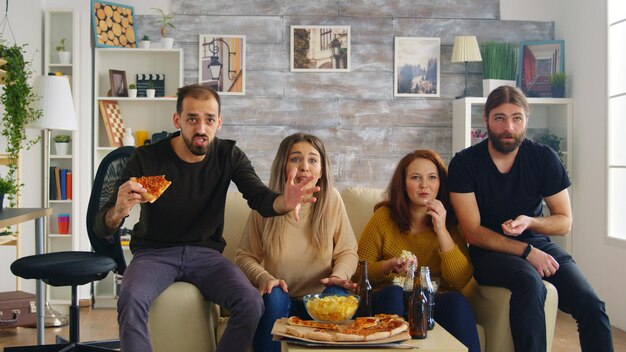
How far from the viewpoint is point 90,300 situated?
5.82 m

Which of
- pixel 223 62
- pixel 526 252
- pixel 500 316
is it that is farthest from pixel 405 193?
pixel 223 62

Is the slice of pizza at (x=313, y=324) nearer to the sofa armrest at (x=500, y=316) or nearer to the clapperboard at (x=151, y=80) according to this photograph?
the sofa armrest at (x=500, y=316)

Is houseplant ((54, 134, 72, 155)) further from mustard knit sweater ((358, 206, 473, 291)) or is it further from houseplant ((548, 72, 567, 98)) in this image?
houseplant ((548, 72, 567, 98))

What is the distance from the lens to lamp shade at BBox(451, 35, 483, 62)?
229 inches

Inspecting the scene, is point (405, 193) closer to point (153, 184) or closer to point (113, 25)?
point (153, 184)

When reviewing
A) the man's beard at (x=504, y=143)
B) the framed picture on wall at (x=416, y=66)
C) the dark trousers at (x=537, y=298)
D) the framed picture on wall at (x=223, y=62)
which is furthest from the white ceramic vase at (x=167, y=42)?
the dark trousers at (x=537, y=298)

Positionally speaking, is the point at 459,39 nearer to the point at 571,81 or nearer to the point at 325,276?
the point at 571,81

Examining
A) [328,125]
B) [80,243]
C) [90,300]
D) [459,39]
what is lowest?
[90,300]

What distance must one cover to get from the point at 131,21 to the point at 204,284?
3.36 meters

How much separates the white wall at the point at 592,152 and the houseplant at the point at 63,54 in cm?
379

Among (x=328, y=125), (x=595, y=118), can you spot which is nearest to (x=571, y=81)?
(x=595, y=118)

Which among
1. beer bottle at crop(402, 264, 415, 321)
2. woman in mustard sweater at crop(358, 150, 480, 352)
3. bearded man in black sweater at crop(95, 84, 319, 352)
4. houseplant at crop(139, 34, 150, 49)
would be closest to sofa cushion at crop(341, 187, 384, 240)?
woman in mustard sweater at crop(358, 150, 480, 352)

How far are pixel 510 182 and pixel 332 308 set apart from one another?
1225mm

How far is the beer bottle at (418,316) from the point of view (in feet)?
8.43
